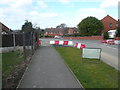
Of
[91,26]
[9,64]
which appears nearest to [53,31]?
[91,26]

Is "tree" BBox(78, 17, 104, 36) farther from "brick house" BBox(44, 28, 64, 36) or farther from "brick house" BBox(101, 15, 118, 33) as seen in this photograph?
"brick house" BBox(44, 28, 64, 36)

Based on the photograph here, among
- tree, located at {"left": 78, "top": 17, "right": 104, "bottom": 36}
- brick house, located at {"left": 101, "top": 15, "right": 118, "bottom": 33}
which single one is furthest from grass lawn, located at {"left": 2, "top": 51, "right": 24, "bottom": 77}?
brick house, located at {"left": 101, "top": 15, "right": 118, "bottom": 33}

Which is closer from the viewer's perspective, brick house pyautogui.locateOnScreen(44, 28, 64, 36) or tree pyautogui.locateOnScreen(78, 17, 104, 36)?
tree pyautogui.locateOnScreen(78, 17, 104, 36)

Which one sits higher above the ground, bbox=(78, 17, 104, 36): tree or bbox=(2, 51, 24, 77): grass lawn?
bbox=(78, 17, 104, 36): tree

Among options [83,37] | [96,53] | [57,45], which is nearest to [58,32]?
[83,37]

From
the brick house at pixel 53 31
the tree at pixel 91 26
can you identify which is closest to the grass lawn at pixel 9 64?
the tree at pixel 91 26

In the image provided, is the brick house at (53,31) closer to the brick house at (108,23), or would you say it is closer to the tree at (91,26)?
the brick house at (108,23)

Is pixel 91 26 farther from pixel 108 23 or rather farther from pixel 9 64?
pixel 9 64

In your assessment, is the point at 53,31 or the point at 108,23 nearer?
the point at 108,23

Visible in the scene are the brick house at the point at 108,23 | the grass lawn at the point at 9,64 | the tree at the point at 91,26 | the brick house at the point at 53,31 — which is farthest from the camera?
the brick house at the point at 53,31

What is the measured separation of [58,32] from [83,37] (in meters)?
A: 47.5

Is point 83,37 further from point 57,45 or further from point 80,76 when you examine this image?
point 80,76

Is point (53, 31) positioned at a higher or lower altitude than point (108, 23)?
lower

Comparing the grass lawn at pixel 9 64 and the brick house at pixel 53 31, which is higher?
the brick house at pixel 53 31
